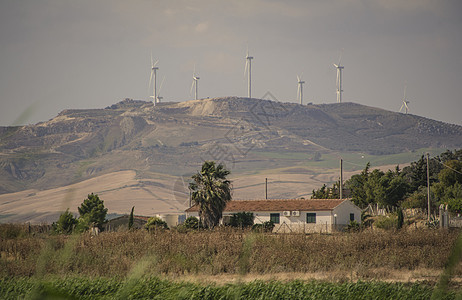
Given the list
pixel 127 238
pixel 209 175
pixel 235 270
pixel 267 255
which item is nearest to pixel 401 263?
pixel 267 255

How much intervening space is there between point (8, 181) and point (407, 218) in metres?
→ 52.8

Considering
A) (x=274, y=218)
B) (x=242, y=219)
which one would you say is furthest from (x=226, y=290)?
(x=274, y=218)

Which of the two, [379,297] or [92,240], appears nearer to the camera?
[379,297]

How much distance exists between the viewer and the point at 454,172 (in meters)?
A: 65.8

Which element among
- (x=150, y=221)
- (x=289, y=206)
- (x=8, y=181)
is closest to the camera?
(x=8, y=181)

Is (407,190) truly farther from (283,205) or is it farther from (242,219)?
(242,219)

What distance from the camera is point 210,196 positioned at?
50.6m

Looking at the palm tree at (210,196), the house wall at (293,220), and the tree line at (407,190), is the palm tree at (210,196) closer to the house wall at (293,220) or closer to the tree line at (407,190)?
the house wall at (293,220)

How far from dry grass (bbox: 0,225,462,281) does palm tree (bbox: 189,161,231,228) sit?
21055mm

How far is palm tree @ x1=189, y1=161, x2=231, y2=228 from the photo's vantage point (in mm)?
50750

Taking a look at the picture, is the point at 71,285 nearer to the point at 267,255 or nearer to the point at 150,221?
the point at 267,255

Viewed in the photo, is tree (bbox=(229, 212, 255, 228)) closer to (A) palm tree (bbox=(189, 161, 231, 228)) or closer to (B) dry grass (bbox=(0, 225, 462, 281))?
(A) palm tree (bbox=(189, 161, 231, 228))

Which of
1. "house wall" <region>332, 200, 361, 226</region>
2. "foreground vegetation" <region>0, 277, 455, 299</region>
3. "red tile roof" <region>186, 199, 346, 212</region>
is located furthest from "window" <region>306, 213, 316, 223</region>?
"foreground vegetation" <region>0, 277, 455, 299</region>

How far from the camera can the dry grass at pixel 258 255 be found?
22375 mm
